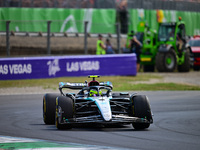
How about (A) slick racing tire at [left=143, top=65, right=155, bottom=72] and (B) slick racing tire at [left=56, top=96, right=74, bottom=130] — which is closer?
(B) slick racing tire at [left=56, top=96, right=74, bottom=130]

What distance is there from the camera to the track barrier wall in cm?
1967

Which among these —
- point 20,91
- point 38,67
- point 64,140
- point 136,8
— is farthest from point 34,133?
point 136,8

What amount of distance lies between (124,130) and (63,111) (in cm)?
117

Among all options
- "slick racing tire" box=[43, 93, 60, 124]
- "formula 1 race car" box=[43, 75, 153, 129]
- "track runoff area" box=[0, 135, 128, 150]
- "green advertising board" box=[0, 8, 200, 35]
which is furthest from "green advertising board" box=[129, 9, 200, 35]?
"track runoff area" box=[0, 135, 128, 150]

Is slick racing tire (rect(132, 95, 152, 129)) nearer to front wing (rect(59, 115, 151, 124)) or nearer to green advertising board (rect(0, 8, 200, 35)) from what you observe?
front wing (rect(59, 115, 151, 124))

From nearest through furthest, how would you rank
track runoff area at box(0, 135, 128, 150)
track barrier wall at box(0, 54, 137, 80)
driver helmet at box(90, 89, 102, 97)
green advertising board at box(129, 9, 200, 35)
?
track runoff area at box(0, 135, 128, 150) < driver helmet at box(90, 89, 102, 97) < track barrier wall at box(0, 54, 137, 80) < green advertising board at box(129, 9, 200, 35)

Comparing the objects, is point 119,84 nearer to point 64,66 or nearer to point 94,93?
point 64,66

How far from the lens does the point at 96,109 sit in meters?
9.99

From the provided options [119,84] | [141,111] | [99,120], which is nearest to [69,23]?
[119,84]

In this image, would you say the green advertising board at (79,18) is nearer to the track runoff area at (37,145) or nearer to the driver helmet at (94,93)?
the driver helmet at (94,93)

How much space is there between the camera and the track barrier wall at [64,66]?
19672 mm

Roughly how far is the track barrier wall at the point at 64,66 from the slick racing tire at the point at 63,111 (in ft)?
32.7

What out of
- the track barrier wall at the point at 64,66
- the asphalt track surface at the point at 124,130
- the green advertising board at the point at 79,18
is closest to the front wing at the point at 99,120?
the asphalt track surface at the point at 124,130

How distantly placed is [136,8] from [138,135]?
27615 mm
